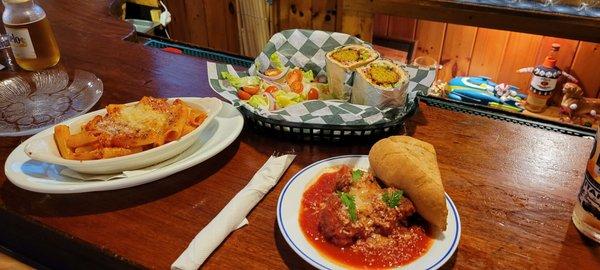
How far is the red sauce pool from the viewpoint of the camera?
983 mm

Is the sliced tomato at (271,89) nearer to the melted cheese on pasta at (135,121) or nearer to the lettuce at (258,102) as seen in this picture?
the lettuce at (258,102)

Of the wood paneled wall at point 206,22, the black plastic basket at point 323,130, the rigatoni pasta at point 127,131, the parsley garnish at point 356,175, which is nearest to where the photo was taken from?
the parsley garnish at point 356,175

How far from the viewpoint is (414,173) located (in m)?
1.07

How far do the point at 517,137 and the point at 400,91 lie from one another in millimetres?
A: 425

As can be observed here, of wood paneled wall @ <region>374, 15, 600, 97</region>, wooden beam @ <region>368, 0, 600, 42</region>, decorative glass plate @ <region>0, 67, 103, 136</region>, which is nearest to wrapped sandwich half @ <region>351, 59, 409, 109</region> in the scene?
decorative glass plate @ <region>0, 67, 103, 136</region>

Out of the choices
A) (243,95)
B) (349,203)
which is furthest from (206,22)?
(349,203)

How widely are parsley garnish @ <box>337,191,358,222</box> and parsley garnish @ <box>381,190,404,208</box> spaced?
3.1 inches

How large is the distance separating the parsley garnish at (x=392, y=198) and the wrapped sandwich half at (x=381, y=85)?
45 cm

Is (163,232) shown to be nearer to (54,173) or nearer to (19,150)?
(54,173)

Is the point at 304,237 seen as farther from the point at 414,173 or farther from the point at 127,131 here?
the point at 127,131

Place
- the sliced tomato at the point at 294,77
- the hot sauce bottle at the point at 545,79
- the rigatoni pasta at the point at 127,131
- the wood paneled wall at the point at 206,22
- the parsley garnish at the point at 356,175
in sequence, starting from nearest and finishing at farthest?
the parsley garnish at the point at 356,175 → the rigatoni pasta at the point at 127,131 → the sliced tomato at the point at 294,77 → the hot sauce bottle at the point at 545,79 → the wood paneled wall at the point at 206,22

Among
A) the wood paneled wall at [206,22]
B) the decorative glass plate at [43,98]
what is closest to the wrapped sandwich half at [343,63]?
the decorative glass plate at [43,98]

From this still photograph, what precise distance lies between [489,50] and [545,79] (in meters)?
0.43

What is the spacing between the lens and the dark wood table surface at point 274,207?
1.06 meters
